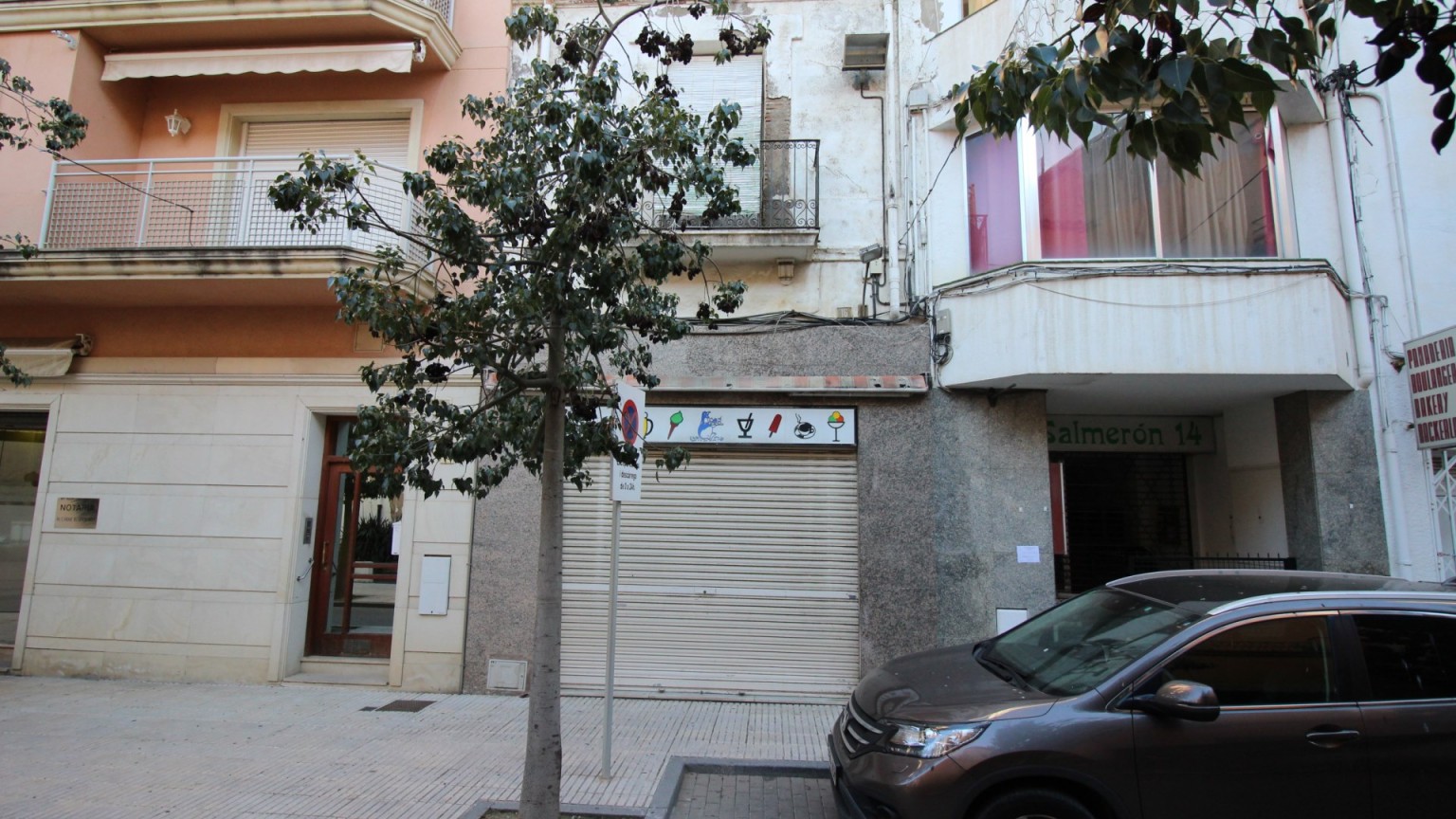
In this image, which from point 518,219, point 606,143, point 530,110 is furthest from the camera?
point 530,110

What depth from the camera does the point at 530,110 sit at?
509 centimetres

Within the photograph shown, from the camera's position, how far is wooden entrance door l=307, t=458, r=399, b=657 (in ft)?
28.4

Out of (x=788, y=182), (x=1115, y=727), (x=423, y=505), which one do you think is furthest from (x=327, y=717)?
(x=788, y=182)

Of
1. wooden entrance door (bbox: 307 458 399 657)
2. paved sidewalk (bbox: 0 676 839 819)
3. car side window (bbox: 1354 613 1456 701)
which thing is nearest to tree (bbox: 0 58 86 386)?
wooden entrance door (bbox: 307 458 399 657)

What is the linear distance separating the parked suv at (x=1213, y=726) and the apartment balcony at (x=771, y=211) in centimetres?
541

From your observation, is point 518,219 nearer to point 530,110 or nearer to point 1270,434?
point 530,110

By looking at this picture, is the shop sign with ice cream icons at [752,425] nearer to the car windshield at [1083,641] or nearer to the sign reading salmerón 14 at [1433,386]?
the car windshield at [1083,641]

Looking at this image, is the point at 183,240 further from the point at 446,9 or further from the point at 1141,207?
the point at 1141,207

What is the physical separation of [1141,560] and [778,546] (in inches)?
167

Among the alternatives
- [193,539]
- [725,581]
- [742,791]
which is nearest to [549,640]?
[742,791]

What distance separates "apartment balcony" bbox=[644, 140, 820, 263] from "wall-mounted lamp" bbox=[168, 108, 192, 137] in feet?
19.6

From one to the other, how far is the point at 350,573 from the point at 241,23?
21.5 feet

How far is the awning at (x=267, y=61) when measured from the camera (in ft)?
28.3

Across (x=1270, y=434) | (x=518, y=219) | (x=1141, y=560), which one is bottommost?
(x=1141, y=560)
